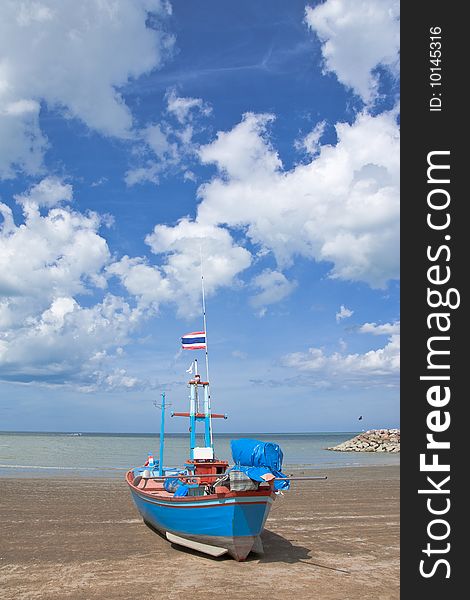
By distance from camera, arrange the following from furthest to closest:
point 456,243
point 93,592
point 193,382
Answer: point 193,382
point 93,592
point 456,243

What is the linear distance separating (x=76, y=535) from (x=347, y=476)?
24.6 m

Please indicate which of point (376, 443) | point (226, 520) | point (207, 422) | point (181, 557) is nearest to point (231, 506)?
point (226, 520)

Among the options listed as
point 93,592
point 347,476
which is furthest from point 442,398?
point 347,476

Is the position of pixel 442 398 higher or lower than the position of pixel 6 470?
higher

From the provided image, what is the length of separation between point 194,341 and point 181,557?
7484 mm

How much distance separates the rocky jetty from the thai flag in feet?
202

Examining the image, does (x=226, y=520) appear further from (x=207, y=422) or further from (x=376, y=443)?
(x=376, y=443)

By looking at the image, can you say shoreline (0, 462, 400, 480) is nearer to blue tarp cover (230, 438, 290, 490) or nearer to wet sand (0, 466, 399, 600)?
wet sand (0, 466, 399, 600)

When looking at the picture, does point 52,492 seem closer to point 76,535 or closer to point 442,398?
point 76,535

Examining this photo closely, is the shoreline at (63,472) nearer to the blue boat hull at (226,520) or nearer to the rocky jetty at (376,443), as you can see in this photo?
the blue boat hull at (226,520)

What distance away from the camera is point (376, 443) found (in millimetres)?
78812

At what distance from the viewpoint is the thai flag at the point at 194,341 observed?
19.1m

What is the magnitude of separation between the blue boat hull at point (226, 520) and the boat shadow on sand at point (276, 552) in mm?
367

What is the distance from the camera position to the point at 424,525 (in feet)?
27.3
